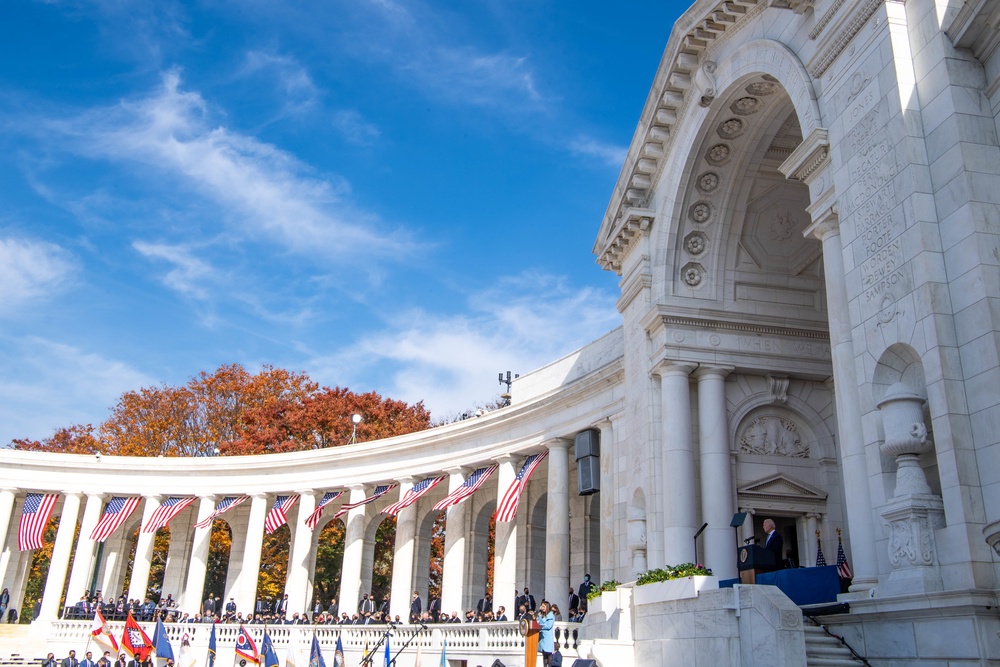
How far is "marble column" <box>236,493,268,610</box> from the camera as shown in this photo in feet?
156

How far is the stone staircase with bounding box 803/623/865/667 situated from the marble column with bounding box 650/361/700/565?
854cm

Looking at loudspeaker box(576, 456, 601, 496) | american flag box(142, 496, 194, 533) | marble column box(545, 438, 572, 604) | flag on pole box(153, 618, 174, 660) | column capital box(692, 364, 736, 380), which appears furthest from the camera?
american flag box(142, 496, 194, 533)

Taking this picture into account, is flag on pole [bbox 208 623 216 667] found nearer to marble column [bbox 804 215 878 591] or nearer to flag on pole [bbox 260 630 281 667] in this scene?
flag on pole [bbox 260 630 281 667]

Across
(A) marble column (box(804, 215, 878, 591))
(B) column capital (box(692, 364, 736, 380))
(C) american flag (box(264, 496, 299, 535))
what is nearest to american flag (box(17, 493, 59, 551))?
(C) american flag (box(264, 496, 299, 535))

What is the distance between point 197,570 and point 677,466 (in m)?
33.7

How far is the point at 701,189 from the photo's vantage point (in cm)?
2880

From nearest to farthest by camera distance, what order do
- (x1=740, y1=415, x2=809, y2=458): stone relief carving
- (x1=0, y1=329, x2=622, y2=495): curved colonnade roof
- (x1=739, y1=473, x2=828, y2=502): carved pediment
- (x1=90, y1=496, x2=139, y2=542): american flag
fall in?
(x1=739, y1=473, x2=828, y2=502): carved pediment < (x1=740, y1=415, x2=809, y2=458): stone relief carving < (x1=0, y1=329, x2=622, y2=495): curved colonnade roof < (x1=90, y1=496, x2=139, y2=542): american flag

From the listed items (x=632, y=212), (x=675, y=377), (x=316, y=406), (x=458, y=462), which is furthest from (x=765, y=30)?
(x=316, y=406)

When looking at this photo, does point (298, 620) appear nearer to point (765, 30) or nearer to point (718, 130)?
point (718, 130)

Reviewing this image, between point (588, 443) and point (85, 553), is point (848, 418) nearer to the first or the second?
point (588, 443)

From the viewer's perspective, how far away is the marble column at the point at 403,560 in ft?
144

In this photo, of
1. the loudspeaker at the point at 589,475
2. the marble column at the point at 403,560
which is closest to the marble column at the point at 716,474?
the loudspeaker at the point at 589,475

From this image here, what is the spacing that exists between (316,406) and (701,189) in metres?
41.8

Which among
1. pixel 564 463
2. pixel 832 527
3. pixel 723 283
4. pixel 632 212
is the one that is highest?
pixel 632 212
